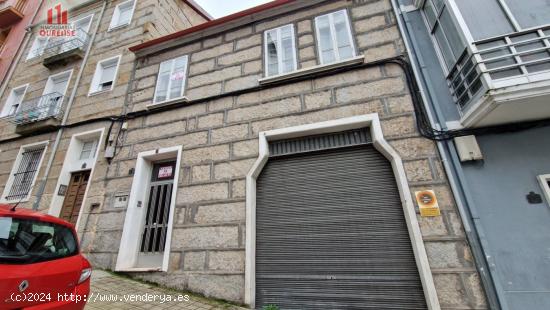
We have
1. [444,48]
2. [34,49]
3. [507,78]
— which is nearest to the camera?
[507,78]

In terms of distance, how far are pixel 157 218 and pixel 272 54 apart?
5.08m

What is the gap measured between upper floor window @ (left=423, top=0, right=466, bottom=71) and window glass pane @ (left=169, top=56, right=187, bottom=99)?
6.37 meters

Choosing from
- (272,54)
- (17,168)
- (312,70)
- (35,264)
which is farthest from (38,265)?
(17,168)

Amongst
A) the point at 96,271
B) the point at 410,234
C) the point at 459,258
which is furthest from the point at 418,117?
the point at 96,271

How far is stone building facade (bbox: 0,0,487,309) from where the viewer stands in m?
4.20

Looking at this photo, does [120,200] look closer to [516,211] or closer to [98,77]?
[98,77]

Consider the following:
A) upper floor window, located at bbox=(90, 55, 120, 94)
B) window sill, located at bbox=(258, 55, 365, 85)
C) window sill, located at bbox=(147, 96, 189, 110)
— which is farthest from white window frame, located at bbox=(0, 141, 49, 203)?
window sill, located at bbox=(258, 55, 365, 85)

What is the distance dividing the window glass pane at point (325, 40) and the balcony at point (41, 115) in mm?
9042

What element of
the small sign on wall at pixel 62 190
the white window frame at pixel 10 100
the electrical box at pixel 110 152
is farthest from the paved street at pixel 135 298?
the white window frame at pixel 10 100

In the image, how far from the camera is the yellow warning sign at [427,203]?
13.0ft

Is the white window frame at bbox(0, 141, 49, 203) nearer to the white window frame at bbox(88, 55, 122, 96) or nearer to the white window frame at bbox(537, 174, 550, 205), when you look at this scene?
the white window frame at bbox(88, 55, 122, 96)

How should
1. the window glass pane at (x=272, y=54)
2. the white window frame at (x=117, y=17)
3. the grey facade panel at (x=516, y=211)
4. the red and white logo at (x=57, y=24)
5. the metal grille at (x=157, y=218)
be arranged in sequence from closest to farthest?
the grey facade panel at (x=516, y=211), the metal grille at (x=157, y=218), the window glass pane at (x=272, y=54), the white window frame at (x=117, y=17), the red and white logo at (x=57, y=24)

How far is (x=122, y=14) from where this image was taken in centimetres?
986

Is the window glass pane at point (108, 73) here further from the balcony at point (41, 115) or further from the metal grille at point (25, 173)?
the metal grille at point (25, 173)
